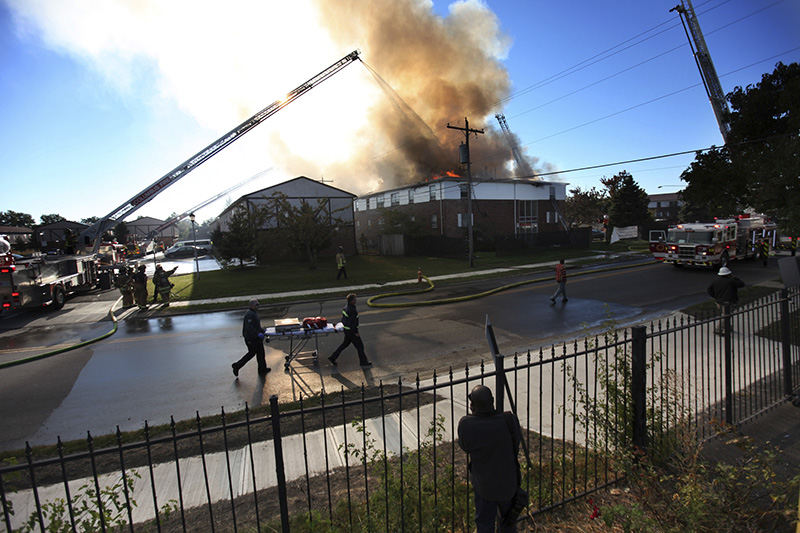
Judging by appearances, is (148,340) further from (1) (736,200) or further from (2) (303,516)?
(1) (736,200)

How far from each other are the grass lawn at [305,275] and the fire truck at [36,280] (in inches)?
168

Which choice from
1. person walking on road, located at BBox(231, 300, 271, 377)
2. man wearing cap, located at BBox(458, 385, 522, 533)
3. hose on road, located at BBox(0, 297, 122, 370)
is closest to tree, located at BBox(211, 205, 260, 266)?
hose on road, located at BBox(0, 297, 122, 370)

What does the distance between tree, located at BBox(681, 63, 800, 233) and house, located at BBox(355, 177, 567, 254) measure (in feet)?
55.1

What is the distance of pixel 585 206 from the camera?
2210 inches

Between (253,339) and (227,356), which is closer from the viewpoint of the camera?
(253,339)

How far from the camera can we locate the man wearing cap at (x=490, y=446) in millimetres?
3055

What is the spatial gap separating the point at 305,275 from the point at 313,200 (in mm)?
12121

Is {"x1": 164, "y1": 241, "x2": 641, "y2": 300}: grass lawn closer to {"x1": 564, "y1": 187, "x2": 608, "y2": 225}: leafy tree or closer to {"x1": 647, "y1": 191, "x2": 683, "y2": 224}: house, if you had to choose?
{"x1": 564, "y1": 187, "x2": 608, "y2": 225}: leafy tree

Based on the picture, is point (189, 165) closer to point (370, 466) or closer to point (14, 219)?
point (370, 466)

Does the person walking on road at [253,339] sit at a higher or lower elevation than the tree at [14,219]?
lower

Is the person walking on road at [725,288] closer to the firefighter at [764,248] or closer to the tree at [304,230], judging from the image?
the firefighter at [764,248]

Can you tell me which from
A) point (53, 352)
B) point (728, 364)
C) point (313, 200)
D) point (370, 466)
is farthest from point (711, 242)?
point (313, 200)

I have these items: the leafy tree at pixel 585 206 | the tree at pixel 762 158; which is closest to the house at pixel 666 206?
the leafy tree at pixel 585 206

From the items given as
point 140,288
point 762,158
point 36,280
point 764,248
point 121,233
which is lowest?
point 764,248
